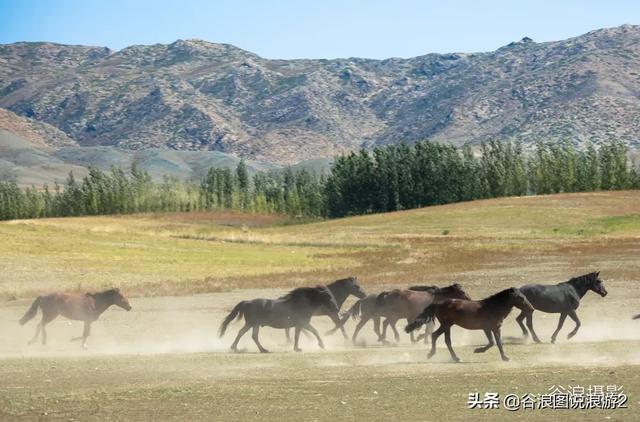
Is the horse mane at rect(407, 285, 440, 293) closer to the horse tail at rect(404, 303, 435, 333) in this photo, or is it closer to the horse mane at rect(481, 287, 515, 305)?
the horse tail at rect(404, 303, 435, 333)

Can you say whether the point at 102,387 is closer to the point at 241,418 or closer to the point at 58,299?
the point at 241,418

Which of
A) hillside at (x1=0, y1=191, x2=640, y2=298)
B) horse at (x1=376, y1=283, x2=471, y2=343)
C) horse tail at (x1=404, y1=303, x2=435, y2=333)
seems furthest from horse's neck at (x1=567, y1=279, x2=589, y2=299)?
hillside at (x1=0, y1=191, x2=640, y2=298)

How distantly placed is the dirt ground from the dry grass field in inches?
2.1

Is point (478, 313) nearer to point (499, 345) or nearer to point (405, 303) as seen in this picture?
point (499, 345)

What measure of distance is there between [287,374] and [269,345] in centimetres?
753

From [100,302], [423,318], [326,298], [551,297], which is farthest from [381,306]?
[100,302]

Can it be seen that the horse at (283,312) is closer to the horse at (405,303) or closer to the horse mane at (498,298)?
the horse at (405,303)

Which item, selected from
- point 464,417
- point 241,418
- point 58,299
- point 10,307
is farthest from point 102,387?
point 10,307

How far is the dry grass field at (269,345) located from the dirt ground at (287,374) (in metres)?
0.05

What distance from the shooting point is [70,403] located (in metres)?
18.2

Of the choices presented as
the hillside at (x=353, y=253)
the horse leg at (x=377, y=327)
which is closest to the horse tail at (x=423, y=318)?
the horse leg at (x=377, y=327)

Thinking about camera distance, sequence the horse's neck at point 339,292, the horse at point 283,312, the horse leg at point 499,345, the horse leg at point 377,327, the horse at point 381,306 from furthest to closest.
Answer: the horse's neck at point 339,292
the horse leg at point 377,327
the horse at point 381,306
the horse at point 283,312
the horse leg at point 499,345

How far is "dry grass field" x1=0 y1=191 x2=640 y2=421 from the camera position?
1769 cm

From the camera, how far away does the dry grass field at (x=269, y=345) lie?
17688 millimetres
